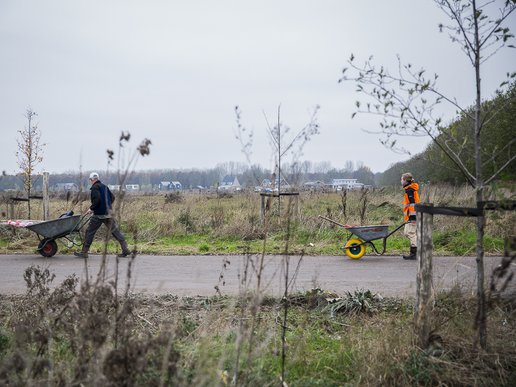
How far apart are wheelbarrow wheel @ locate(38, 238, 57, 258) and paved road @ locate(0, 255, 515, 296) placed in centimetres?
16

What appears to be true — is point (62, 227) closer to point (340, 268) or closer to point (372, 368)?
point (340, 268)

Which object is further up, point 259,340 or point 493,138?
point 493,138

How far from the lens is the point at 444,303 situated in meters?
4.25

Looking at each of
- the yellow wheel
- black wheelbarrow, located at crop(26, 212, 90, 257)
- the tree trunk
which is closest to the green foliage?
the tree trunk

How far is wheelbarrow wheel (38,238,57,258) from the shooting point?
9969 millimetres

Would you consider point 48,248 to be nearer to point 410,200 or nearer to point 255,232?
point 255,232

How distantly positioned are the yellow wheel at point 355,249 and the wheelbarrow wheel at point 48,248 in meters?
6.86

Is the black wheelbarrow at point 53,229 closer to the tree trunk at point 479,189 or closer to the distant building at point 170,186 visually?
the tree trunk at point 479,189

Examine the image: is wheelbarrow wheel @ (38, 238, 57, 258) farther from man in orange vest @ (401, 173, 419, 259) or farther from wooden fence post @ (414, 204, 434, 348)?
wooden fence post @ (414, 204, 434, 348)

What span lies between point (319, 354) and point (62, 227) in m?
7.85

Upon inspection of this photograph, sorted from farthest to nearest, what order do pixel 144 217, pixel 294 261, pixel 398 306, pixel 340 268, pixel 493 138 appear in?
pixel 493 138
pixel 144 217
pixel 294 261
pixel 340 268
pixel 398 306

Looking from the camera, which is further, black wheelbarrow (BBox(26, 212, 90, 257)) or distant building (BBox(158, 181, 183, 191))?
distant building (BBox(158, 181, 183, 191))

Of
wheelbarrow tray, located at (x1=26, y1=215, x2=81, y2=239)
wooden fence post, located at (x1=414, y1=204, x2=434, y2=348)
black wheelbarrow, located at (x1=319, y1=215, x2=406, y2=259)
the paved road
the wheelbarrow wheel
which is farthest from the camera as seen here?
the wheelbarrow wheel

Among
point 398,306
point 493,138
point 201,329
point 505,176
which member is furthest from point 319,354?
point 493,138
